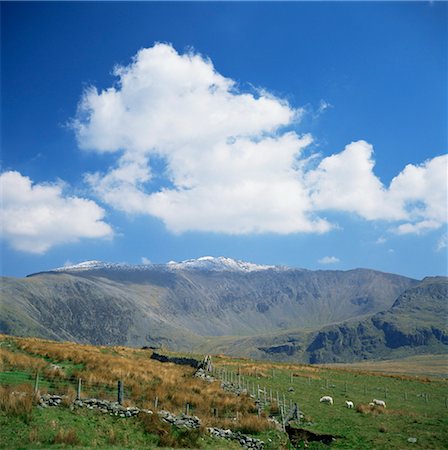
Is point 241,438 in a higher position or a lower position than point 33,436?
lower

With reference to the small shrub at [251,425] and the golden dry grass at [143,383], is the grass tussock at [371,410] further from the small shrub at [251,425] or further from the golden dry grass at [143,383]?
the small shrub at [251,425]

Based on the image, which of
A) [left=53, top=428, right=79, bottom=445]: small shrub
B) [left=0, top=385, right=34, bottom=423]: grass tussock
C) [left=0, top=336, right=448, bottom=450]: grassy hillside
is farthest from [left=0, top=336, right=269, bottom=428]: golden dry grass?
[left=53, top=428, right=79, bottom=445]: small shrub

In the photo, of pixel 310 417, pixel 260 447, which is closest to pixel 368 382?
pixel 310 417

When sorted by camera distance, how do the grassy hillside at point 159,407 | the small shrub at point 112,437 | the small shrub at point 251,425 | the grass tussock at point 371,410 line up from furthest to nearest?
the grass tussock at point 371,410 → the small shrub at point 251,425 → the small shrub at point 112,437 → the grassy hillside at point 159,407

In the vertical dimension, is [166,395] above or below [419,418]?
above

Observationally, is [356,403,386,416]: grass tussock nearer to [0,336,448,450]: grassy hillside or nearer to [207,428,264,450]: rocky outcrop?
[0,336,448,450]: grassy hillside

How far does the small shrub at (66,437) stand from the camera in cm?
1891

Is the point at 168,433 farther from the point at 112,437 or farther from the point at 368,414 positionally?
the point at 368,414

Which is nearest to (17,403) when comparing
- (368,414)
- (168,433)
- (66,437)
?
(66,437)

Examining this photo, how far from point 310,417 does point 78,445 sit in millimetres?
18812

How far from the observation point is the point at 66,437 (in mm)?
19031

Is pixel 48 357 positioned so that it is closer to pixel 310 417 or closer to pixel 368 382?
pixel 310 417

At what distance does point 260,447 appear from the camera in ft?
77.2

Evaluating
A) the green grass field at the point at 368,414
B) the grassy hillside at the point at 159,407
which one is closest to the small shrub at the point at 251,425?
the grassy hillside at the point at 159,407
